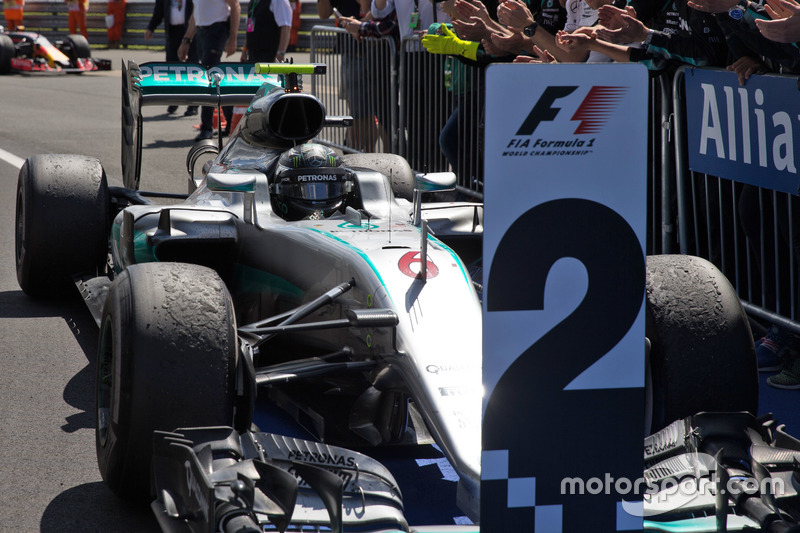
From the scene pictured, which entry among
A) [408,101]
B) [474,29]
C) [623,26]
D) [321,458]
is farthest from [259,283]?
[408,101]

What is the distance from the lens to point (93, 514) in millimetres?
3324

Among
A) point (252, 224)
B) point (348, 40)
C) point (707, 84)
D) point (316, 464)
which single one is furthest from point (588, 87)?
point (348, 40)

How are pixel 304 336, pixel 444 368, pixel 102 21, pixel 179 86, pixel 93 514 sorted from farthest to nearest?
1. pixel 102 21
2. pixel 179 86
3. pixel 304 336
4. pixel 93 514
5. pixel 444 368

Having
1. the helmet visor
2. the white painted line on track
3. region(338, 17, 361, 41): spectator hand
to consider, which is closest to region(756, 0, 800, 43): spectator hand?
the helmet visor

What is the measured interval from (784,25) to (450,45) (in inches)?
112

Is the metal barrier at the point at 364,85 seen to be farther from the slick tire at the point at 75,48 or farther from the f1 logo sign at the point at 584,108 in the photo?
the slick tire at the point at 75,48

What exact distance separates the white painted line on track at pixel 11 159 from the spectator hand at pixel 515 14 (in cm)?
593

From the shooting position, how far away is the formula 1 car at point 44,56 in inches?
771

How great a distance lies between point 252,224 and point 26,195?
1737mm

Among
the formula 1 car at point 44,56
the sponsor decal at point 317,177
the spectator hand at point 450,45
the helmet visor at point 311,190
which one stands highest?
the spectator hand at point 450,45

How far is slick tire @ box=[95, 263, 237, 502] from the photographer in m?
3.07

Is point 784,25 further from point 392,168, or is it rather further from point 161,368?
point 161,368

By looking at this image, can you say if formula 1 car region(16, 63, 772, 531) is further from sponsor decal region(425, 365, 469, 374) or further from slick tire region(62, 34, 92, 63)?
slick tire region(62, 34, 92, 63)

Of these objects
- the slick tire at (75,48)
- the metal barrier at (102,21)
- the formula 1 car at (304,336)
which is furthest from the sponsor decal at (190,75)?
the metal barrier at (102,21)
